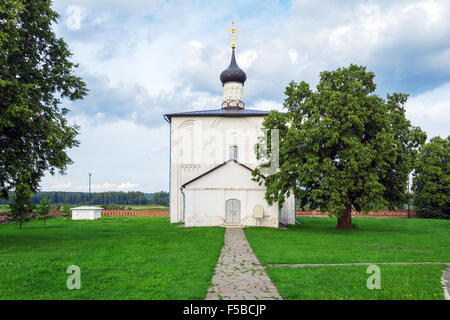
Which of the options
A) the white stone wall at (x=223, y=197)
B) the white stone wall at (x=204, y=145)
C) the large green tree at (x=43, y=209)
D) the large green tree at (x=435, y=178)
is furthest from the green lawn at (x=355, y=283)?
the large green tree at (x=435, y=178)

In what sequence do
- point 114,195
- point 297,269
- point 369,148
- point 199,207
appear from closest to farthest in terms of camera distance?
point 297,269
point 369,148
point 199,207
point 114,195

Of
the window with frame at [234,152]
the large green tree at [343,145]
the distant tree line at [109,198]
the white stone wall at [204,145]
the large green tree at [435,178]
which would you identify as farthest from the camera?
the distant tree line at [109,198]

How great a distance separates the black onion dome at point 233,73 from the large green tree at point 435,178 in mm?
22473

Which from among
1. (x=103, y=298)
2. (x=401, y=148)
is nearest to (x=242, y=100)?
(x=401, y=148)

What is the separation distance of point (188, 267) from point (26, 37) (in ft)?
40.9

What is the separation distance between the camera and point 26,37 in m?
14.2

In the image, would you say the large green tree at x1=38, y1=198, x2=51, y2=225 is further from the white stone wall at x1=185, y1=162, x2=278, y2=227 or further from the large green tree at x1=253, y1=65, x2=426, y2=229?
the large green tree at x1=253, y1=65, x2=426, y2=229

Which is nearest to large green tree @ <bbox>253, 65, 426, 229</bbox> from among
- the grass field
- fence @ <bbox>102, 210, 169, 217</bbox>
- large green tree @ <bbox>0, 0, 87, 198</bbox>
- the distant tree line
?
the grass field

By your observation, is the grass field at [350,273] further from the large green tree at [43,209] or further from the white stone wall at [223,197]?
the large green tree at [43,209]

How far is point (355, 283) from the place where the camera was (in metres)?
6.86

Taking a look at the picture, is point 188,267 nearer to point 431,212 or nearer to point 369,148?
point 369,148

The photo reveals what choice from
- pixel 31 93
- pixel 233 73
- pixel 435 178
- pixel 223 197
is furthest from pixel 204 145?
pixel 435 178

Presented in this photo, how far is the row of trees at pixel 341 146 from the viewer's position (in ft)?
60.6

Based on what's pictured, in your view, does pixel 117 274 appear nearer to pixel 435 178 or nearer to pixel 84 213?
pixel 84 213
